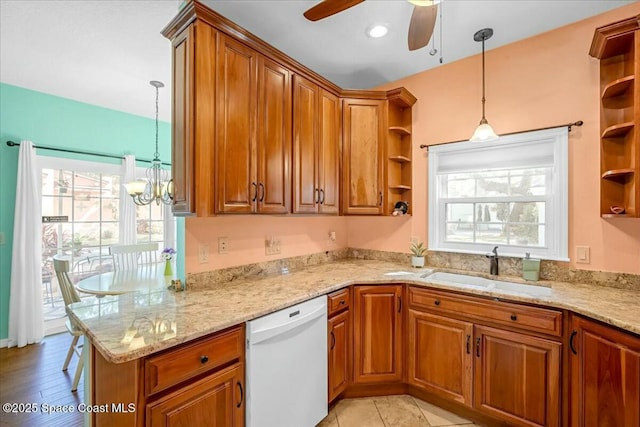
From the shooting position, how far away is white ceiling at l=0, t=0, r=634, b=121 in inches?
76.3

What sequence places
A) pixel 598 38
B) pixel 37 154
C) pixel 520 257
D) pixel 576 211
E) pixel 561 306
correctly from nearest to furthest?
pixel 561 306 → pixel 598 38 → pixel 576 211 → pixel 520 257 → pixel 37 154

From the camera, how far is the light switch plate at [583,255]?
2037 millimetres

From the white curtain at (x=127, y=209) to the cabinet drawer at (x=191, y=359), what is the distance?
348cm

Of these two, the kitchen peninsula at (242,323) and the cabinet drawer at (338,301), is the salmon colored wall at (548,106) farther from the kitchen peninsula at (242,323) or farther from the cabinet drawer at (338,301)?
the cabinet drawer at (338,301)

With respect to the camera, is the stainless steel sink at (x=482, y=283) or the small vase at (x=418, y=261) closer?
the stainless steel sink at (x=482, y=283)

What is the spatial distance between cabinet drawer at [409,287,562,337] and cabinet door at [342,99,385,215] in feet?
2.92

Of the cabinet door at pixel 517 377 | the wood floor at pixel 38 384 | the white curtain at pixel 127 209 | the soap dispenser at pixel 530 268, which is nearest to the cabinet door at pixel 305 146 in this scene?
the cabinet door at pixel 517 377

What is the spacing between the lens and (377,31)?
7.09ft

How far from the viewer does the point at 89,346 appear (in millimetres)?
1287

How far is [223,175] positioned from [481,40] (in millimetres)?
2259

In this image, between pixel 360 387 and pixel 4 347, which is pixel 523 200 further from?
pixel 4 347

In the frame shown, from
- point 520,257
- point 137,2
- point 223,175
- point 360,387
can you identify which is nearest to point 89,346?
point 223,175

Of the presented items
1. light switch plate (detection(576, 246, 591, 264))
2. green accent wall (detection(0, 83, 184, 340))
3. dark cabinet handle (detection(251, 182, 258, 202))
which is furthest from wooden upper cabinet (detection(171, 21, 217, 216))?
light switch plate (detection(576, 246, 591, 264))

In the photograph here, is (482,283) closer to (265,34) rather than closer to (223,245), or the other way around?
(223,245)
